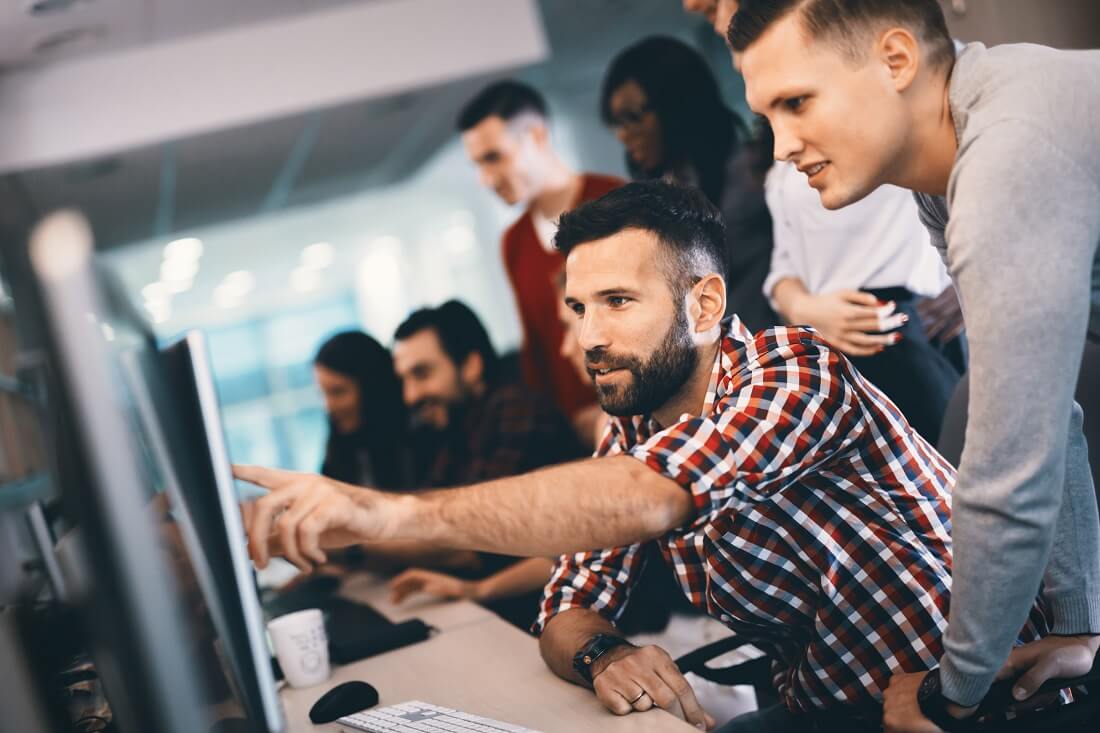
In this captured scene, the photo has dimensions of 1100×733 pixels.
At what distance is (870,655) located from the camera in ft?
4.13

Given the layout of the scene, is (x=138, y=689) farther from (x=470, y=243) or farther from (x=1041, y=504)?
(x=470, y=243)

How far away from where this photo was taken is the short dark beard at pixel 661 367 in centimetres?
126

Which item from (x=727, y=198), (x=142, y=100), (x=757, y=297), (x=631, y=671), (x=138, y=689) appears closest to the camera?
(x=138, y=689)

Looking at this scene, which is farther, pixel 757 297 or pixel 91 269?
pixel 757 297

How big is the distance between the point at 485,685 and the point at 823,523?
1.59ft

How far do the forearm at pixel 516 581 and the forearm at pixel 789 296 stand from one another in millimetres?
767

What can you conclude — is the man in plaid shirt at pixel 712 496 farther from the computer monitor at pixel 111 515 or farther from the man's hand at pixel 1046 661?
the computer monitor at pixel 111 515

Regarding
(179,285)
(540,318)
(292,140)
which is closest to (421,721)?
(540,318)

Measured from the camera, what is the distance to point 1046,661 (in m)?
1.18

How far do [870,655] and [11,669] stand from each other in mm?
925

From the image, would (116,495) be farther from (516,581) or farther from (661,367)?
(516,581)

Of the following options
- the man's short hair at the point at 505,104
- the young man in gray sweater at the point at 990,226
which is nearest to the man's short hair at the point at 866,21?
the young man in gray sweater at the point at 990,226

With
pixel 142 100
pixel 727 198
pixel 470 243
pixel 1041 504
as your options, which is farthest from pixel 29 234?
pixel 470 243

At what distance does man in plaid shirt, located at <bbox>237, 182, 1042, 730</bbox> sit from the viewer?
3.49 ft
